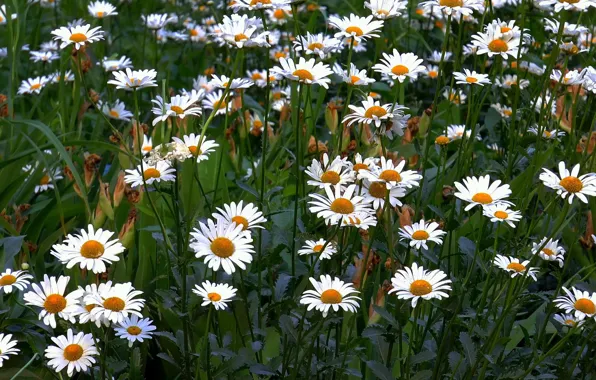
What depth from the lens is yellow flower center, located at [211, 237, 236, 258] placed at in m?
1.35

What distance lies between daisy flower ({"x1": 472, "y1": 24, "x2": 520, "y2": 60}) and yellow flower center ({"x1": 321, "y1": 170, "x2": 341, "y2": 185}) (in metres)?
0.45

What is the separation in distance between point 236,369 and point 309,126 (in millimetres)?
1097

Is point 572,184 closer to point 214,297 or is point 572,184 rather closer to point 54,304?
point 214,297

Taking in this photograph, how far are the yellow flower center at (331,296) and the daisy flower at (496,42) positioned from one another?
658mm

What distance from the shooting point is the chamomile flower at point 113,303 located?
130 centimetres

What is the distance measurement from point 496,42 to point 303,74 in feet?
1.46

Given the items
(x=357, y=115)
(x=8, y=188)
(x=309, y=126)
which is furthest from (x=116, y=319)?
(x=309, y=126)

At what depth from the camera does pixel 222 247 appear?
1.35 metres

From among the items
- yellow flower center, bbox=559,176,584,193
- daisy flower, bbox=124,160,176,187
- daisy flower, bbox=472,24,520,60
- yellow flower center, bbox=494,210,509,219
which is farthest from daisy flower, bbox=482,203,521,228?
daisy flower, bbox=124,160,176,187

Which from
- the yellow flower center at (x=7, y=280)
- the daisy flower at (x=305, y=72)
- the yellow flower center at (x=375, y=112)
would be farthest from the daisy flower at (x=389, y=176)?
the yellow flower center at (x=7, y=280)

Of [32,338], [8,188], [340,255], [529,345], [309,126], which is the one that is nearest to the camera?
[340,255]

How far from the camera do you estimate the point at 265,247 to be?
1609 mm

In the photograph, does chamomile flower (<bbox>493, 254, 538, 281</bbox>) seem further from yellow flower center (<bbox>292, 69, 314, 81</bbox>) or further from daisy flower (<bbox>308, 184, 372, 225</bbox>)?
yellow flower center (<bbox>292, 69, 314, 81</bbox>)

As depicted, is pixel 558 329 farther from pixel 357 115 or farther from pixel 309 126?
pixel 309 126
